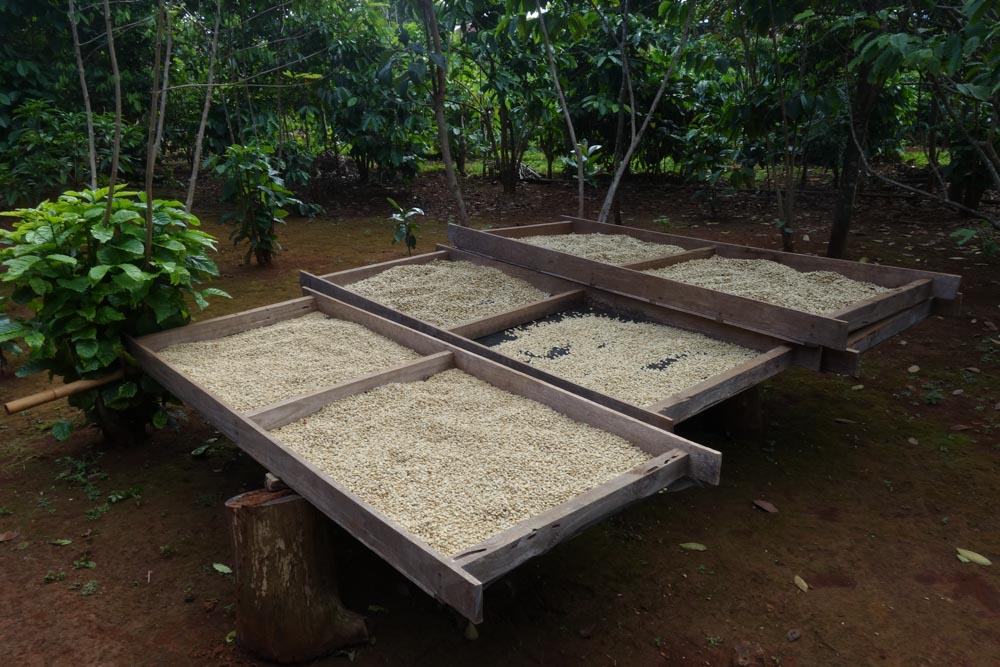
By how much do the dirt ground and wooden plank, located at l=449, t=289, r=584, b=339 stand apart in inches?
35.2

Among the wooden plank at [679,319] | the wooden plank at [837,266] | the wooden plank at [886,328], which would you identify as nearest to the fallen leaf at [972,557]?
the wooden plank at [886,328]

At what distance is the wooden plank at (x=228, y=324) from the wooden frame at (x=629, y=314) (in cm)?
24

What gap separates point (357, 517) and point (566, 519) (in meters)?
0.52

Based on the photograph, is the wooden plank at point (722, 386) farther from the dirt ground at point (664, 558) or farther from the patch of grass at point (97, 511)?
the patch of grass at point (97, 511)

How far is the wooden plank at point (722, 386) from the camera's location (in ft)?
7.77

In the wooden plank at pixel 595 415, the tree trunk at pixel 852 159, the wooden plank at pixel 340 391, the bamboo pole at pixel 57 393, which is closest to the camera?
the wooden plank at pixel 595 415

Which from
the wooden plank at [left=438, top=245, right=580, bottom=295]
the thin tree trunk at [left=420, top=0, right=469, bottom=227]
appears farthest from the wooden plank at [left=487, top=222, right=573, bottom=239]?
the thin tree trunk at [left=420, top=0, right=469, bottom=227]

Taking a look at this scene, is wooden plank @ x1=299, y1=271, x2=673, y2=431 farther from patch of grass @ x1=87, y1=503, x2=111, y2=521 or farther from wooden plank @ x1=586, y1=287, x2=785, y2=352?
patch of grass @ x1=87, y1=503, x2=111, y2=521

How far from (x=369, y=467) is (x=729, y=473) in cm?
182

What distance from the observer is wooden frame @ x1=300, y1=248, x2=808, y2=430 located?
2389 millimetres

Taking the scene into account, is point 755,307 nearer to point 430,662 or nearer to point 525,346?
point 525,346

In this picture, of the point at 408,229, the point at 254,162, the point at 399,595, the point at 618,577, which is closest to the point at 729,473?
the point at 618,577

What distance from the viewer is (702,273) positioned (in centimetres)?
381

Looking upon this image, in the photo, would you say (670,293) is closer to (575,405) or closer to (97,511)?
(575,405)
